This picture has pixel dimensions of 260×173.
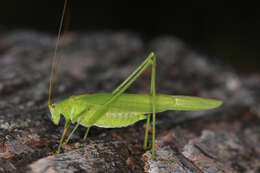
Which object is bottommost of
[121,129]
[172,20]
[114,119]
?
[121,129]

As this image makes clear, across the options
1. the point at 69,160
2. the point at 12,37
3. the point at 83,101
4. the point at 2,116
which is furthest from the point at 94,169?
the point at 12,37

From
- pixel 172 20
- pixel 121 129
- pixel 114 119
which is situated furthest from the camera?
pixel 172 20

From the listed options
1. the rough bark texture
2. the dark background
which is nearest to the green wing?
the rough bark texture

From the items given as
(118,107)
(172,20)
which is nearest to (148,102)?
(118,107)

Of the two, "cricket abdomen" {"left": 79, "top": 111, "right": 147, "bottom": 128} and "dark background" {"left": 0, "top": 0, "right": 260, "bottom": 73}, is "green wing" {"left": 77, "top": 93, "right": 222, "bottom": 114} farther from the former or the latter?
"dark background" {"left": 0, "top": 0, "right": 260, "bottom": 73}

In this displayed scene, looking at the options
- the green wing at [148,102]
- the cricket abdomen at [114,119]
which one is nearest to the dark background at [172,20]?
the green wing at [148,102]

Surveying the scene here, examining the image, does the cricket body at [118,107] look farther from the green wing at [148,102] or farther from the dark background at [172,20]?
the dark background at [172,20]

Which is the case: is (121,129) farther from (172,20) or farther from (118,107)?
(172,20)
